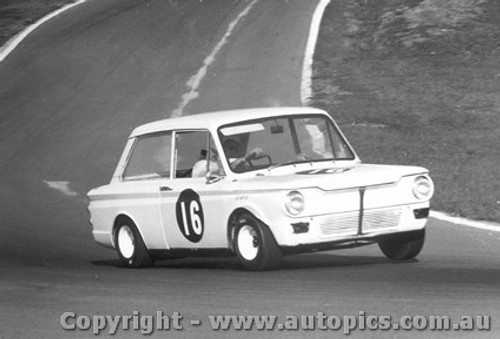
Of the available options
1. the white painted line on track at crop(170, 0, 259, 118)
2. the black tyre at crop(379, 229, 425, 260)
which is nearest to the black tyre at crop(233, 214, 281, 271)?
the black tyre at crop(379, 229, 425, 260)

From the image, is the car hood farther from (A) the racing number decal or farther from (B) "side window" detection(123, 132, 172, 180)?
(B) "side window" detection(123, 132, 172, 180)

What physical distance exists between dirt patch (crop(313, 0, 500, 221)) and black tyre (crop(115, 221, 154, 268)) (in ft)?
14.3

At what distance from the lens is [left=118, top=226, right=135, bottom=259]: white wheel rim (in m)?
13.8

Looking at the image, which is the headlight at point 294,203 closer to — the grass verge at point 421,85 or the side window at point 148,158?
the side window at point 148,158

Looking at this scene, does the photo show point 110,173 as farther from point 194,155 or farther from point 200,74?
point 194,155

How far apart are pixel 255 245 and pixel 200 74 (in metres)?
17.5

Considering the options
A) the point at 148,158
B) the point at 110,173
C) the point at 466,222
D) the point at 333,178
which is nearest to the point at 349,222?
the point at 333,178

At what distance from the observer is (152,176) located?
45.9ft

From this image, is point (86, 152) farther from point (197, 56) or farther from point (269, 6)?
point (269, 6)

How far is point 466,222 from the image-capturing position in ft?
51.6

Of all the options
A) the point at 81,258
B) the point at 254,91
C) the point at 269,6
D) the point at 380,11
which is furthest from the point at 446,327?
the point at 269,6

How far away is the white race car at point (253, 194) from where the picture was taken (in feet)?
39.0

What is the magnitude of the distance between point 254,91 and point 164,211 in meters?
13.8

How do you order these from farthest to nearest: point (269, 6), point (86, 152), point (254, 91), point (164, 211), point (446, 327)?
point (269, 6), point (254, 91), point (86, 152), point (164, 211), point (446, 327)
